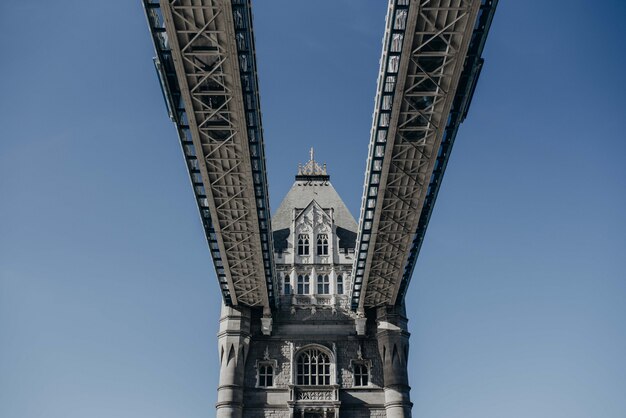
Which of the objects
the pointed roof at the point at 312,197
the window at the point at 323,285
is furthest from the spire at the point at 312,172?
the window at the point at 323,285

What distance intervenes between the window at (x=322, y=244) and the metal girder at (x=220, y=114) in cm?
999

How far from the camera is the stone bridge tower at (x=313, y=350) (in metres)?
47.4

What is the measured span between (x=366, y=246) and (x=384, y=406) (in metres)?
12.2

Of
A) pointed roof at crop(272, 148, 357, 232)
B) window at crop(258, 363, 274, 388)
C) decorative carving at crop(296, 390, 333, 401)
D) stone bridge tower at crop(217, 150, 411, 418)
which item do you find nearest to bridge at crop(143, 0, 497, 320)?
stone bridge tower at crop(217, 150, 411, 418)

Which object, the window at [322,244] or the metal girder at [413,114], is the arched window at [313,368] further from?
the window at [322,244]

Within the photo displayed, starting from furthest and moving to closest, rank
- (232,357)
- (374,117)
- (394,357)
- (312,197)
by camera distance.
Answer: (312,197) → (394,357) → (232,357) → (374,117)

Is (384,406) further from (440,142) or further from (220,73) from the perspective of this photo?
(220,73)

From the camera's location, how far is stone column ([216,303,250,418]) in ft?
152

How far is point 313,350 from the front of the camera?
165 ft

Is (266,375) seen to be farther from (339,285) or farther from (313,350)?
(339,285)

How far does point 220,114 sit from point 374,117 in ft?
25.3

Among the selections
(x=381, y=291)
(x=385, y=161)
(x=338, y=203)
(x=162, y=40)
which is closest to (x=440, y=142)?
(x=385, y=161)

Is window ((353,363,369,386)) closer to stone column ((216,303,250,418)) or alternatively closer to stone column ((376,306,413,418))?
stone column ((376,306,413,418))

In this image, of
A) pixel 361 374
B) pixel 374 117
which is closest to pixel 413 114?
A: pixel 374 117
